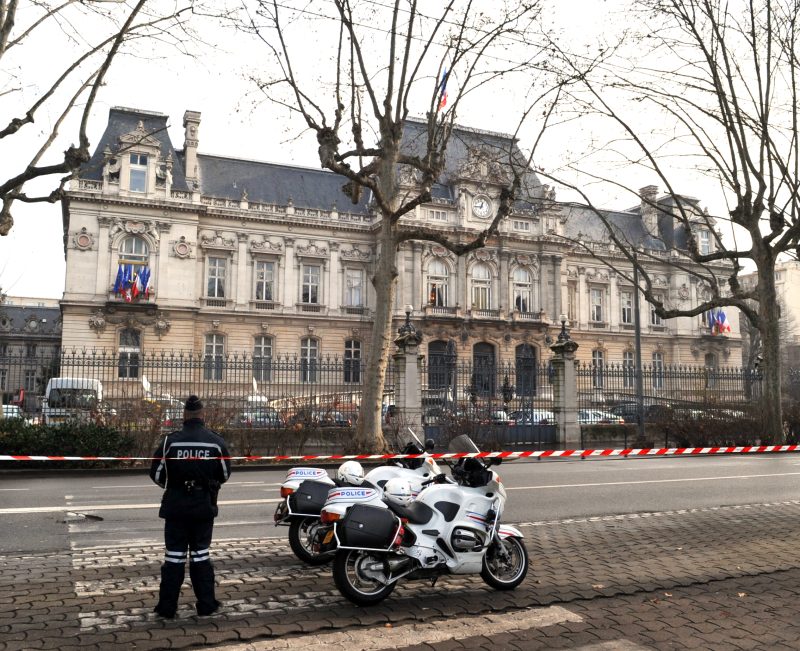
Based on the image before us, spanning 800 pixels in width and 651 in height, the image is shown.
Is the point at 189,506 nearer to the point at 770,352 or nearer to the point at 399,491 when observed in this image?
the point at 399,491

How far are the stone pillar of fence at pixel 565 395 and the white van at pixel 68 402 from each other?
14555 millimetres

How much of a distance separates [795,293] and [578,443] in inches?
2571

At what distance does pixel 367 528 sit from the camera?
550cm

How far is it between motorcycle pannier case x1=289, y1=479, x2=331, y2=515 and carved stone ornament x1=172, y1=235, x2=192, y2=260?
3946 cm

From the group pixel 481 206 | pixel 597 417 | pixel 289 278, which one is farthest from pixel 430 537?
pixel 481 206

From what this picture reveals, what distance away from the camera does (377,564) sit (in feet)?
18.5

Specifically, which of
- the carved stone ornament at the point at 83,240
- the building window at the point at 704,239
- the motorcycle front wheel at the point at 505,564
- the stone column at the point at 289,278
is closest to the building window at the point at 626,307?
the building window at the point at 704,239

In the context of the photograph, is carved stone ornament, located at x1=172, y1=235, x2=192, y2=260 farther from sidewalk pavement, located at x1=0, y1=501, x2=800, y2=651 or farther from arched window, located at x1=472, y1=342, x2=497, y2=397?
sidewalk pavement, located at x1=0, y1=501, x2=800, y2=651

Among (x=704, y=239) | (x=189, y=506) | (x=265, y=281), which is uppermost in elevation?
(x=704, y=239)

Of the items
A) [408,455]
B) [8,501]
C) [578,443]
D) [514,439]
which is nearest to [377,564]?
[408,455]

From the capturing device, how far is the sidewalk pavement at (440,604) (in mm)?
4844

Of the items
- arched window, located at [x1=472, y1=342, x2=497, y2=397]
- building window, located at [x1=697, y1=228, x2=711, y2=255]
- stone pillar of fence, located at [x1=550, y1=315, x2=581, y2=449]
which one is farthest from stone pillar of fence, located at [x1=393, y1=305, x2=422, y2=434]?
building window, located at [x1=697, y1=228, x2=711, y2=255]

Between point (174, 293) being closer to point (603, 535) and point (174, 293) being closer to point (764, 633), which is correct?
point (603, 535)

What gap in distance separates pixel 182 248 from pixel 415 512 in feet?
135
